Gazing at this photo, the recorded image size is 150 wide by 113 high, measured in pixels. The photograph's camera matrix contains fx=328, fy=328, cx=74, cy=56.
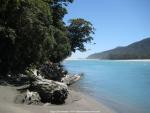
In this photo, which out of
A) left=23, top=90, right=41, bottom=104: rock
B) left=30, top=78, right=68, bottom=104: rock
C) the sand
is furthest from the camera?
left=30, top=78, right=68, bottom=104: rock

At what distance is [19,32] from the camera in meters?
23.7

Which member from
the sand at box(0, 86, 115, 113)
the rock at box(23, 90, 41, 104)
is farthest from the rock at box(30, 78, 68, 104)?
the sand at box(0, 86, 115, 113)

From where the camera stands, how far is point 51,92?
18219 millimetres

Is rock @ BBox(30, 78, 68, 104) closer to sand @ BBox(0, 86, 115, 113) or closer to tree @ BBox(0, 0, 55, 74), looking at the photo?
sand @ BBox(0, 86, 115, 113)

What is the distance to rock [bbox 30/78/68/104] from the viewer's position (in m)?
18.3

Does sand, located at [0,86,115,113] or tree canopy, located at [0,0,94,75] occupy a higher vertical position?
tree canopy, located at [0,0,94,75]

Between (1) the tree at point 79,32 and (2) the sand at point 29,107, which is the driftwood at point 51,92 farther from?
(1) the tree at point 79,32

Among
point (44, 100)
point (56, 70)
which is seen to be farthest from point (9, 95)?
point (56, 70)

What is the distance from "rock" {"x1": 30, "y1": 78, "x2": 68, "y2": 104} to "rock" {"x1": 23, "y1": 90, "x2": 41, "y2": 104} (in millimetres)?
439

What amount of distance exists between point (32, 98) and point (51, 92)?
121cm

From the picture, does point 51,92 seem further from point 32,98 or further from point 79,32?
point 79,32

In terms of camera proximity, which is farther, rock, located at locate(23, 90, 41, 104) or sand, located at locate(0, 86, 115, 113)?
rock, located at locate(23, 90, 41, 104)

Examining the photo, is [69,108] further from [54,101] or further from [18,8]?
[18,8]

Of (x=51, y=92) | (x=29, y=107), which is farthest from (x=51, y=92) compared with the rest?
(x=29, y=107)
